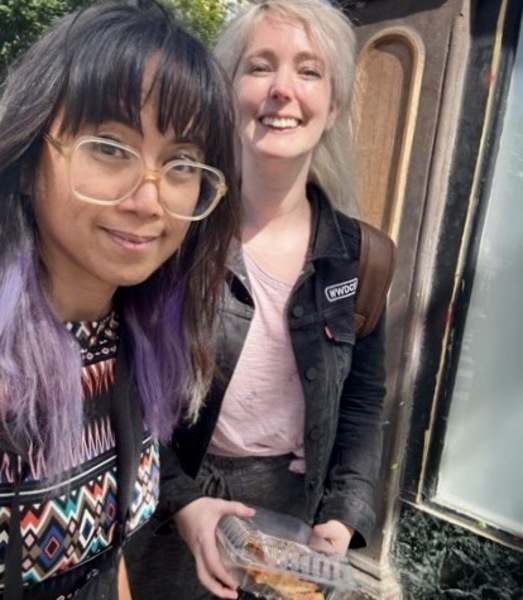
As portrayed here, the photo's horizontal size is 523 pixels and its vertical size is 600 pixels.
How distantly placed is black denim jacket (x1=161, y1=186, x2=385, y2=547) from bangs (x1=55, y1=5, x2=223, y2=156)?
653mm

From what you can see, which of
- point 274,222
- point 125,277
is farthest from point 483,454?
point 125,277

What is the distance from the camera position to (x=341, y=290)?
182cm

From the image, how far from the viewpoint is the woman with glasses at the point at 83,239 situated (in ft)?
3.35

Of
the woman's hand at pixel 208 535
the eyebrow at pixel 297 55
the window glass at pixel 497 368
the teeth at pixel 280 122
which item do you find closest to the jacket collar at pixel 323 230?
the teeth at pixel 280 122

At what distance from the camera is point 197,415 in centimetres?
159

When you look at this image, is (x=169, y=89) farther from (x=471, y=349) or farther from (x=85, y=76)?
(x=471, y=349)

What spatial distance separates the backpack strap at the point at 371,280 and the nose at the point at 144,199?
2.96 ft

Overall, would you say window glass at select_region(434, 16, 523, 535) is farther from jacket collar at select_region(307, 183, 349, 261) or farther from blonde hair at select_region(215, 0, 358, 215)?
jacket collar at select_region(307, 183, 349, 261)

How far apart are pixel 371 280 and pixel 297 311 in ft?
0.87

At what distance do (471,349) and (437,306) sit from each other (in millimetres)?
242

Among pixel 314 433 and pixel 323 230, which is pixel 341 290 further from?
pixel 314 433

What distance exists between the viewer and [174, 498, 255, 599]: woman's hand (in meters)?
1.45

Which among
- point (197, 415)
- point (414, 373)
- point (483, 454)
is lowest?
point (483, 454)

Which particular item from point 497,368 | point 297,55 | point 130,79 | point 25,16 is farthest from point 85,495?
point 25,16
